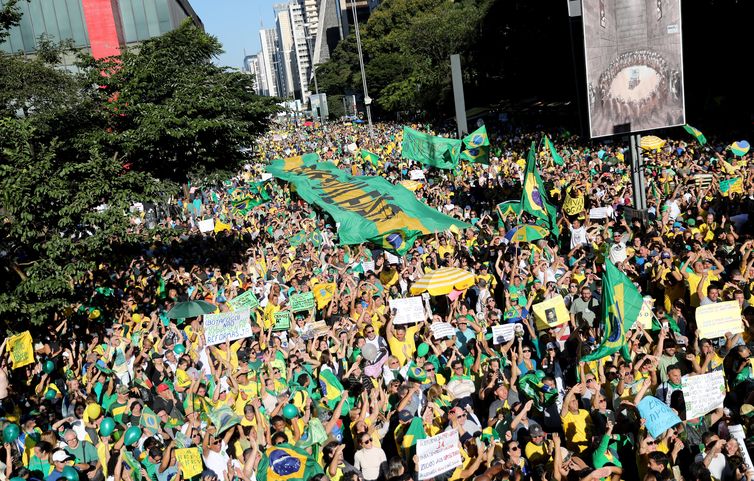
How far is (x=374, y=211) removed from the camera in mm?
15656

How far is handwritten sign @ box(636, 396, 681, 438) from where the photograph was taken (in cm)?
590

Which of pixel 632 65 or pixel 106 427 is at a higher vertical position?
pixel 632 65

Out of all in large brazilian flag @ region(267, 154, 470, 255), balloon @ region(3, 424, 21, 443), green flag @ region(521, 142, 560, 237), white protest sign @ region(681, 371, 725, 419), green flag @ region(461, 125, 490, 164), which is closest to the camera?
white protest sign @ region(681, 371, 725, 419)

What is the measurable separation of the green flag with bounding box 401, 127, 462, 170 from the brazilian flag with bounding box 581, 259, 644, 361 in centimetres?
1369

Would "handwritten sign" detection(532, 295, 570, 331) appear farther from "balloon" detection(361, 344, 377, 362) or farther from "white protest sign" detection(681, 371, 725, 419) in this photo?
"white protest sign" detection(681, 371, 725, 419)

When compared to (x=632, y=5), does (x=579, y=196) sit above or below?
below

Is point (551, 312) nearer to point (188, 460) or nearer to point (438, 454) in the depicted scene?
point (438, 454)

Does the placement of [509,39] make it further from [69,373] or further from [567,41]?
[69,373]

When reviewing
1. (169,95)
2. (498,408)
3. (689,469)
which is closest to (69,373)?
(498,408)

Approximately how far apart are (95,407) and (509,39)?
42247 mm

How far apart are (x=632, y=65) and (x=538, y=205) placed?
9.78 ft

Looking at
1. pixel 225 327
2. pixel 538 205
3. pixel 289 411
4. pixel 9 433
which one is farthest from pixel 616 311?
pixel 538 205

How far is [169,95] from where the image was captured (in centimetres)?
2080

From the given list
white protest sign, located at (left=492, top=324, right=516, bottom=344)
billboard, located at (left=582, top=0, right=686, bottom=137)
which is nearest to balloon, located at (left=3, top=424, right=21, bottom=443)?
white protest sign, located at (left=492, top=324, right=516, bottom=344)
